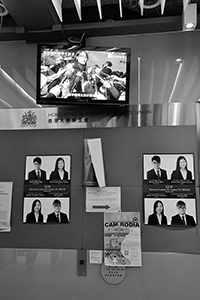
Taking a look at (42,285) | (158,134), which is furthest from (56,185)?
(158,134)

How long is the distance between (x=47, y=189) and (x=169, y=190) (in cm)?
103

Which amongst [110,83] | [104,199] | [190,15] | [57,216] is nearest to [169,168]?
[104,199]

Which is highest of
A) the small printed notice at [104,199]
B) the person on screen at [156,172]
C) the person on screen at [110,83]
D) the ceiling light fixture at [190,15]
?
the ceiling light fixture at [190,15]

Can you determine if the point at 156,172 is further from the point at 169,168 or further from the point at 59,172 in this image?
the point at 59,172

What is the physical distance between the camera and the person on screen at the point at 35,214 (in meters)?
2.38

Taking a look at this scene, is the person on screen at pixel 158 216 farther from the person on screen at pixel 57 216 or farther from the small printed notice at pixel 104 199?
the person on screen at pixel 57 216

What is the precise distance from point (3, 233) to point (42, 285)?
54cm

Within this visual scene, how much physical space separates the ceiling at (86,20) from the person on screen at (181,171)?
1.23 meters

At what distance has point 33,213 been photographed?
240cm

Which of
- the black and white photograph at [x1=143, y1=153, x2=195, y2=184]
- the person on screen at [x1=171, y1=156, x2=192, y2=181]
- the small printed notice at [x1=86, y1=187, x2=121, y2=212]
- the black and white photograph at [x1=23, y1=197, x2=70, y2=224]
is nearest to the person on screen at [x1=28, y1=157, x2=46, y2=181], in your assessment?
the black and white photograph at [x1=23, y1=197, x2=70, y2=224]

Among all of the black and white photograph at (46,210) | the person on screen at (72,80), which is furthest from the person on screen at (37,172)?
the person on screen at (72,80)

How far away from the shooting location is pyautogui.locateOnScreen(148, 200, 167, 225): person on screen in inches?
89.5

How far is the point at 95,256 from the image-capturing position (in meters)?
2.29

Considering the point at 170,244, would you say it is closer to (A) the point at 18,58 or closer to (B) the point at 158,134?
(B) the point at 158,134
